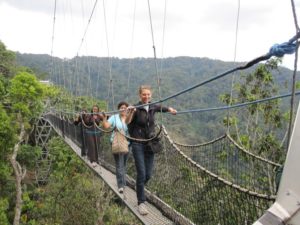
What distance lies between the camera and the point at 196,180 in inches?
101

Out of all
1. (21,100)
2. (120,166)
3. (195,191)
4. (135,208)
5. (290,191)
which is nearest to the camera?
(290,191)

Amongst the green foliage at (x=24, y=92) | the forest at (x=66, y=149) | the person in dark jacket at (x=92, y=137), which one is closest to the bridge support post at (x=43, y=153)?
the forest at (x=66, y=149)

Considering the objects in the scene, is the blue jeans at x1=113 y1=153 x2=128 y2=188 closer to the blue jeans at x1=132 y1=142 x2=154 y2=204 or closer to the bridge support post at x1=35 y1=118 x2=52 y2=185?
the blue jeans at x1=132 y1=142 x2=154 y2=204

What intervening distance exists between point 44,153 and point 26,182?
66.4 inches

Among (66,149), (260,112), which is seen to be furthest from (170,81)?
(260,112)

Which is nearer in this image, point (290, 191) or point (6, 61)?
point (290, 191)

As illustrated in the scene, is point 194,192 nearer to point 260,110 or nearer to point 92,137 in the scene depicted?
point 92,137

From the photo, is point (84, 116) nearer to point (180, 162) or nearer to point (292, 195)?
point (180, 162)

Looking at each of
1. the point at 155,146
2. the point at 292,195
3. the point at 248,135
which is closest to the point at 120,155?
the point at 155,146

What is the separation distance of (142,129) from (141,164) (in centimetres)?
22

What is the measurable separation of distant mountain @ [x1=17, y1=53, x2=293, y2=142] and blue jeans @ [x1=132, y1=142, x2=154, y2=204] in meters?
7.48

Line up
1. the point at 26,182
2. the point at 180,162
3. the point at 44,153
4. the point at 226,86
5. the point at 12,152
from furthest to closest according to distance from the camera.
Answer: the point at 44,153
the point at 26,182
the point at 226,86
the point at 12,152
the point at 180,162

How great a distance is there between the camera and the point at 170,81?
26.8m

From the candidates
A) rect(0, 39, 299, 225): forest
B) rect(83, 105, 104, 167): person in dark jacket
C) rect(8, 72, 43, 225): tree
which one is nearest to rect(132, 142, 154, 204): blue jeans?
rect(83, 105, 104, 167): person in dark jacket
